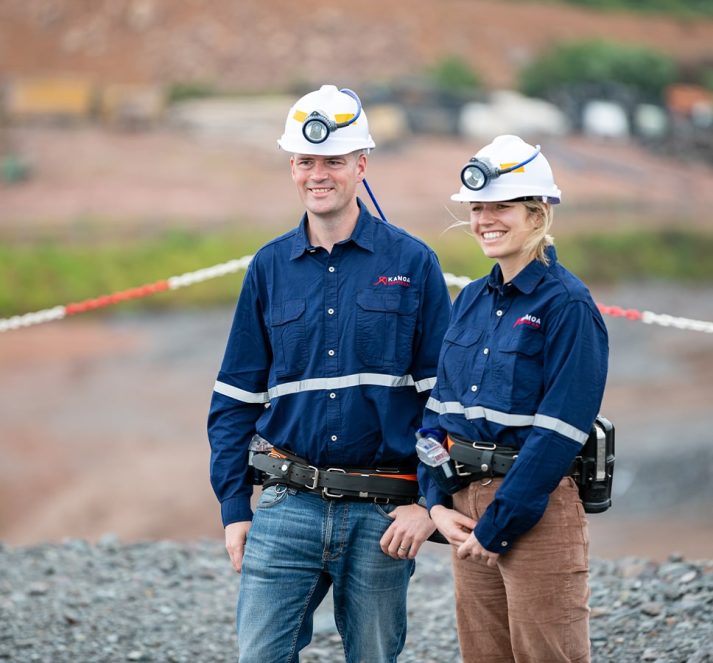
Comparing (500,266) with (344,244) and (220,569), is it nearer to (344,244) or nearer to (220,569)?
(344,244)

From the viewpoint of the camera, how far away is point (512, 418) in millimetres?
3006

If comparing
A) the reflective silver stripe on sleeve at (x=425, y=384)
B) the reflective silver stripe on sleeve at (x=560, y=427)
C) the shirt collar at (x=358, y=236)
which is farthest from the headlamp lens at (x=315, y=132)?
the reflective silver stripe on sleeve at (x=560, y=427)

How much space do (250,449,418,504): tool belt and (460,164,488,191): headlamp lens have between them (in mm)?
874

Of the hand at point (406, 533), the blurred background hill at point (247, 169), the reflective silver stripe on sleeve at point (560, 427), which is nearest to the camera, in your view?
the reflective silver stripe on sleeve at point (560, 427)

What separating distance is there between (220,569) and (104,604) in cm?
96

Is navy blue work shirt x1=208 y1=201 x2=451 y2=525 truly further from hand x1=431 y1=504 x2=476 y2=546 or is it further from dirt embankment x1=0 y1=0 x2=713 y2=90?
dirt embankment x1=0 y1=0 x2=713 y2=90

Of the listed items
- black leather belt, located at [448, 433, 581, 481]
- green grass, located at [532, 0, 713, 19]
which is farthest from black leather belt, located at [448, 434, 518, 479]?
green grass, located at [532, 0, 713, 19]

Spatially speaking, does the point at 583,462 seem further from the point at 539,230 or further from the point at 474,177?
the point at 474,177

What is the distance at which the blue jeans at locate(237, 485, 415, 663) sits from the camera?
130 inches

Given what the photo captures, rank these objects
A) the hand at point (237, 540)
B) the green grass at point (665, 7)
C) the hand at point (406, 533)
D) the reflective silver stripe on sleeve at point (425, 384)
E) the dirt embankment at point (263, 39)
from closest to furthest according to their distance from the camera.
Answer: the hand at point (406, 533) → the reflective silver stripe on sleeve at point (425, 384) → the hand at point (237, 540) → the dirt embankment at point (263, 39) → the green grass at point (665, 7)

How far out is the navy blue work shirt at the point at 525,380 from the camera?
2920 millimetres

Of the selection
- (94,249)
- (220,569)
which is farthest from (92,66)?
(220,569)

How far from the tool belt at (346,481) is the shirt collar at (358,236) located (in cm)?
62

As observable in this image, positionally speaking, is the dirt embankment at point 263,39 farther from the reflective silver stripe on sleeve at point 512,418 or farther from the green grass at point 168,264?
the reflective silver stripe on sleeve at point 512,418
